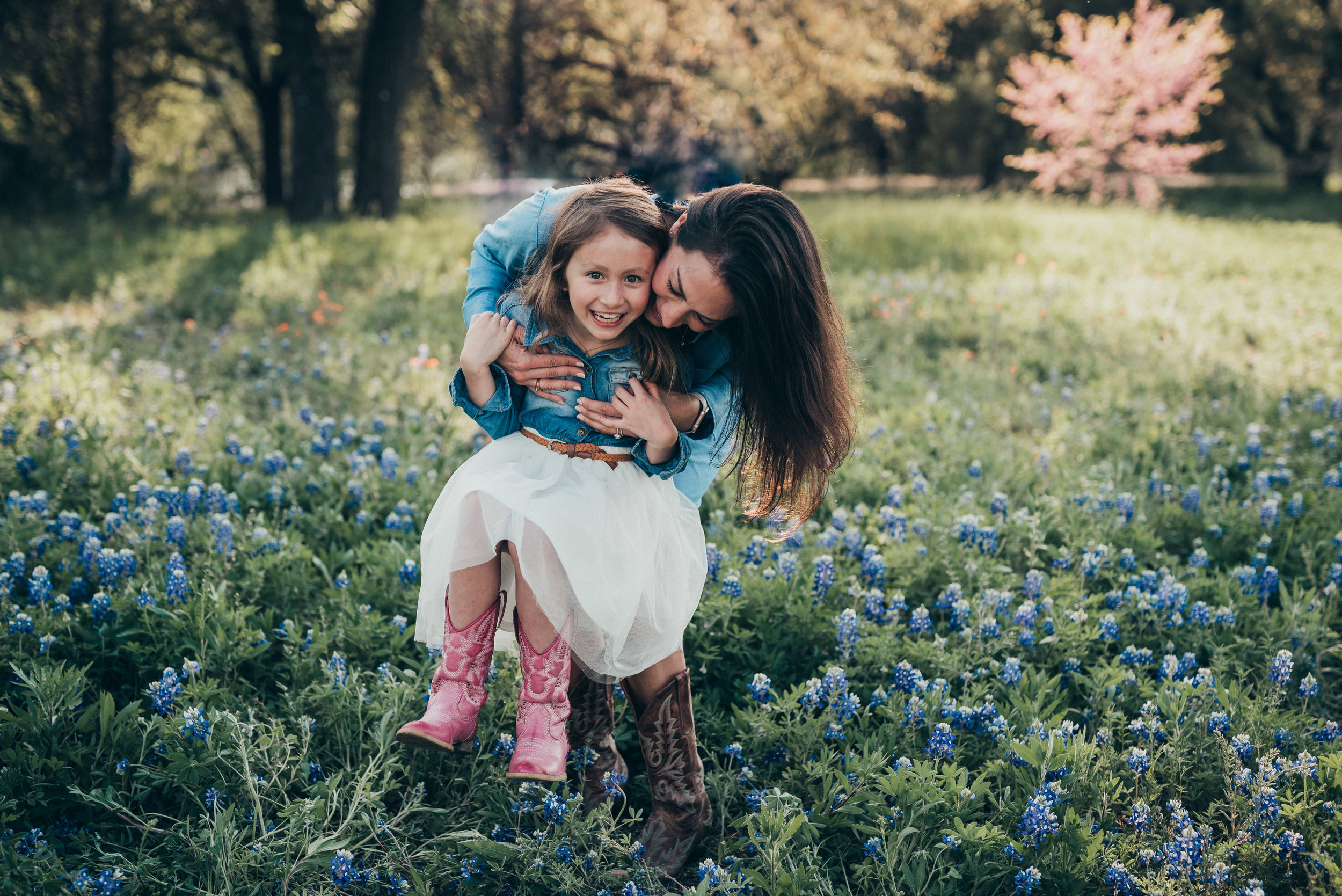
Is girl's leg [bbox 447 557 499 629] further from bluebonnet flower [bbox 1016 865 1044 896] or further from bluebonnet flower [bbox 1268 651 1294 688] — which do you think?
bluebonnet flower [bbox 1268 651 1294 688]

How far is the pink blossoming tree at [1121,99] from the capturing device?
18047 mm

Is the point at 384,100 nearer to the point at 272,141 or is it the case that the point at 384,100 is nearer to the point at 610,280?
the point at 272,141

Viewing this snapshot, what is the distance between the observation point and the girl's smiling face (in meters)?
2.24

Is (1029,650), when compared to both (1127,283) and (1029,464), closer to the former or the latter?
(1029,464)

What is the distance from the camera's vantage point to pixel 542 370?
7.84ft

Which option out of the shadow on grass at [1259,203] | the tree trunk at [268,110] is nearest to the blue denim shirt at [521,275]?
the tree trunk at [268,110]

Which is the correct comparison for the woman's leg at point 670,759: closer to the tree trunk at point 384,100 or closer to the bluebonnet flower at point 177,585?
the bluebonnet flower at point 177,585

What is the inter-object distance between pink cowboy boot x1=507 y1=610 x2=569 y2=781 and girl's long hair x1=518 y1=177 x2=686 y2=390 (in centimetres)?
76

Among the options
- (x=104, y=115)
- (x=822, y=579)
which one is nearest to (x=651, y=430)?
(x=822, y=579)

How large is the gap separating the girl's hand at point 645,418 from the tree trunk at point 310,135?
10.1 m

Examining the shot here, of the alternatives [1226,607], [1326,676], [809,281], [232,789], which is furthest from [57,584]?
[1326,676]

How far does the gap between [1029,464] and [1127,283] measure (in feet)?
16.4

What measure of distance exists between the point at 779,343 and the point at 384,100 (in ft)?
35.6

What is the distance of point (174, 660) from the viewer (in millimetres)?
2703
